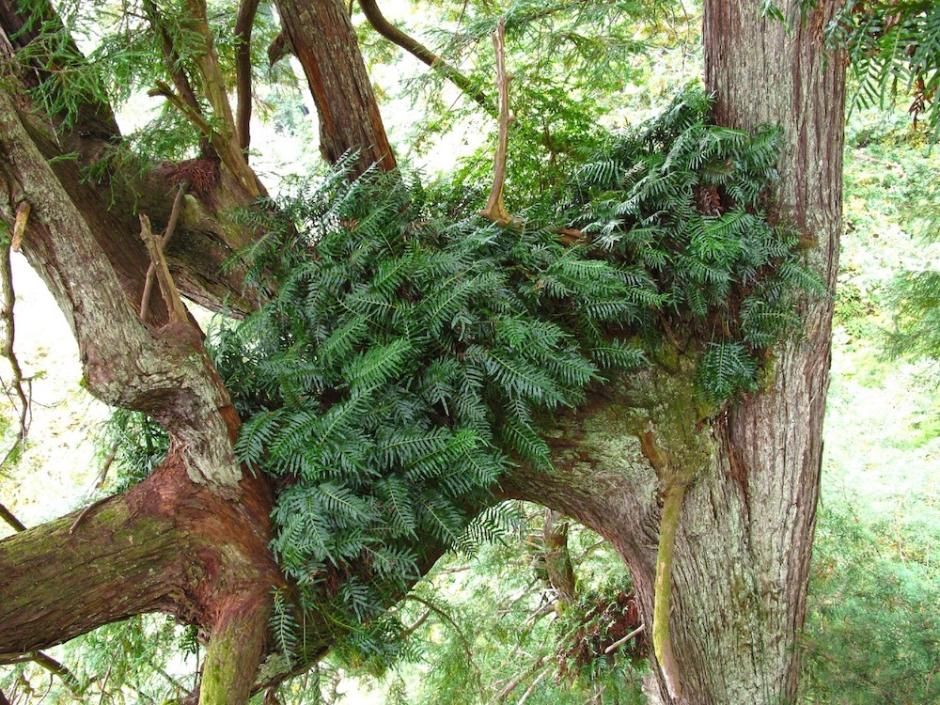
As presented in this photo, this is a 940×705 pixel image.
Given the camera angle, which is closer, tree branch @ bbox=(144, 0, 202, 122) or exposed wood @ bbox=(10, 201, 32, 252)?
exposed wood @ bbox=(10, 201, 32, 252)

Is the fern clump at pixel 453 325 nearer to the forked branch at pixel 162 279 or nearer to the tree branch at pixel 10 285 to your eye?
the forked branch at pixel 162 279

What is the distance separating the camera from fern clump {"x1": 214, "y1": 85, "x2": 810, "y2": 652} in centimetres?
262

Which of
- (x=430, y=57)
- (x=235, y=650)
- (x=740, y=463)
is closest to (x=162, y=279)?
(x=235, y=650)

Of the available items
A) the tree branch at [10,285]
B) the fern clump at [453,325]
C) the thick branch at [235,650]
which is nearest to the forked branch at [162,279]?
the fern clump at [453,325]

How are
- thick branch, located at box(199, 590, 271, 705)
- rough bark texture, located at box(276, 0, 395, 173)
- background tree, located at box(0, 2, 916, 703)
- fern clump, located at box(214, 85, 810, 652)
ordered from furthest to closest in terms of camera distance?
rough bark texture, located at box(276, 0, 395, 173) < fern clump, located at box(214, 85, 810, 652) < background tree, located at box(0, 2, 916, 703) < thick branch, located at box(199, 590, 271, 705)

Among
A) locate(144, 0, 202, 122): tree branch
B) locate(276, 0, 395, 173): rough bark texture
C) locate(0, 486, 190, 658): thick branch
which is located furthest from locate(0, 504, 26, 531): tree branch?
locate(276, 0, 395, 173): rough bark texture

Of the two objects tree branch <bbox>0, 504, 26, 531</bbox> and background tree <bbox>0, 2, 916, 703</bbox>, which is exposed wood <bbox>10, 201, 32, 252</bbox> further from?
tree branch <bbox>0, 504, 26, 531</bbox>

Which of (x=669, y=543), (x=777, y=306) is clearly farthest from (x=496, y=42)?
(x=669, y=543)

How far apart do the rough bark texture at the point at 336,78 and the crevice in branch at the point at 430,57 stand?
465mm

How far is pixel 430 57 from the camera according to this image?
440 cm

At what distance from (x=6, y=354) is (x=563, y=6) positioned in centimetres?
305

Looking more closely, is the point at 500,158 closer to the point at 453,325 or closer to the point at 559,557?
the point at 453,325

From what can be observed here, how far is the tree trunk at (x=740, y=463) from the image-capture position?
3104 mm

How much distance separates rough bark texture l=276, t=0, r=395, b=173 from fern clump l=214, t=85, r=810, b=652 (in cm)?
71
